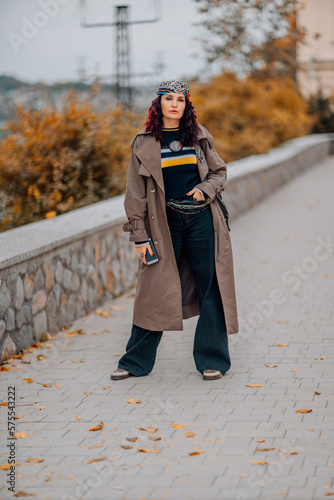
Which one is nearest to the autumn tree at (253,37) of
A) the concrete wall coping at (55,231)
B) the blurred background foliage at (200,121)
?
the blurred background foliage at (200,121)

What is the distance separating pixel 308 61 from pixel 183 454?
131 feet

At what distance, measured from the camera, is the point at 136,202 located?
16.6ft

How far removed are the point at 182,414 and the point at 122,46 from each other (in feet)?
58.0

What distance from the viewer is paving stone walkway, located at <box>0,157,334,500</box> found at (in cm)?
373

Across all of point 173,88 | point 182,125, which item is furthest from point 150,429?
point 173,88

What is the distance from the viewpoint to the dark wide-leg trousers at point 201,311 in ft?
17.1

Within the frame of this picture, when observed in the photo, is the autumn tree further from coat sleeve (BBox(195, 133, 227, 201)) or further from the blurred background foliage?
coat sleeve (BBox(195, 133, 227, 201))

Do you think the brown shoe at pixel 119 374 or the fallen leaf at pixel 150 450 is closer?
the fallen leaf at pixel 150 450

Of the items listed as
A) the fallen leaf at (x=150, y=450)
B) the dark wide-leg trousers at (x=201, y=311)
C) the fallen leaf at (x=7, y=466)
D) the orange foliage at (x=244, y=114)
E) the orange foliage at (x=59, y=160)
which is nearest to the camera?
the fallen leaf at (x=7, y=466)

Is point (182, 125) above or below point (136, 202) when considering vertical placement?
above

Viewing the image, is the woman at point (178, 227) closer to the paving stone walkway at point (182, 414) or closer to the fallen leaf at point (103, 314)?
the paving stone walkway at point (182, 414)

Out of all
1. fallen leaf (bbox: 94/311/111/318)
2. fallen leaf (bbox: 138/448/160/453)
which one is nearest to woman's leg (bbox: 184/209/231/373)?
fallen leaf (bbox: 138/448/160/453)

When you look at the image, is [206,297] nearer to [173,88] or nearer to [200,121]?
[173,88]

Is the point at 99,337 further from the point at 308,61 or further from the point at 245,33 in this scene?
the point at 308,61
